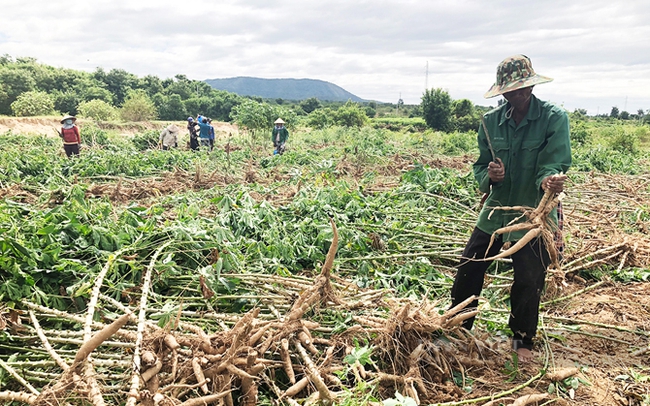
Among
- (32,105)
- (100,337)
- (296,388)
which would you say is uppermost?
(32,105)

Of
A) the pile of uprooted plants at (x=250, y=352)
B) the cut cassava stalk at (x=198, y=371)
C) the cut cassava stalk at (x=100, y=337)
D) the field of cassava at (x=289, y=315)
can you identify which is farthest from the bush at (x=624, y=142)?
the cut cassava stalk at (x=100, y=337)

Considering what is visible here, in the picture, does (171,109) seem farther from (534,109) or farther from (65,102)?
(534,109)

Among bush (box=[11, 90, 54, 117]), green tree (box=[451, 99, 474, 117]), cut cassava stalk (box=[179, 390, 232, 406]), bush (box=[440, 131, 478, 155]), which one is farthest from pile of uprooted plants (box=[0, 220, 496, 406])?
green tree (box=[451, 99, 474, 117])

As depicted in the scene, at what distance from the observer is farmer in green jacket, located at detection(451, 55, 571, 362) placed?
7.98 feet

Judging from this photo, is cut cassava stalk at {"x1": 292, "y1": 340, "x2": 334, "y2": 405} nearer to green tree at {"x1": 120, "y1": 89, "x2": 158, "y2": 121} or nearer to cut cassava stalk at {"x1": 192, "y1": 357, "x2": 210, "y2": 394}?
cut cassava stalk at {"x1": 192, "y1": 357, "x2": 210, "y2": 394}

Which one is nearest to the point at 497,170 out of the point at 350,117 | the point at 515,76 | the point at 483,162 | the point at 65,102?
the point at 483,162

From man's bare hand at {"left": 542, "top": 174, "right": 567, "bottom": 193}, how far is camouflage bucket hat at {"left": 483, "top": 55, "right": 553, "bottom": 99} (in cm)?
58

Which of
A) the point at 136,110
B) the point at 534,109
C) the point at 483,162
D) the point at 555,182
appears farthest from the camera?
the point at 136,110

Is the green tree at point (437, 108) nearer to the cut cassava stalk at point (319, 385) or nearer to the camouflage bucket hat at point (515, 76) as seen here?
the camouflage bucket hat at point (515, 76)

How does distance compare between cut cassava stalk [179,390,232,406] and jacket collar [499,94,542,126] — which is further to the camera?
jacket collar [499,94,542,126]

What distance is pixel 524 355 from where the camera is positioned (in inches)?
102

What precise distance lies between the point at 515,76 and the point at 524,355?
171cm

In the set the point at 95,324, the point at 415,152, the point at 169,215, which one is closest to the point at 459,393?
the point at 95,324

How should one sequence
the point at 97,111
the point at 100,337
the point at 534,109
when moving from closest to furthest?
the point at 100,337 → the point at 534,109 → the point at 97,111
